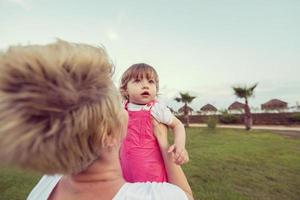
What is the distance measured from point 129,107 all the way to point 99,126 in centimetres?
158

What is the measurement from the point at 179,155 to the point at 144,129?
0.54 metres

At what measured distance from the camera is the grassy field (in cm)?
675

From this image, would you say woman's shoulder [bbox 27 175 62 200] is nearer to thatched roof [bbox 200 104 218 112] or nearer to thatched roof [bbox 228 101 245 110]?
thatched roof [bbox 200 104 218 112]

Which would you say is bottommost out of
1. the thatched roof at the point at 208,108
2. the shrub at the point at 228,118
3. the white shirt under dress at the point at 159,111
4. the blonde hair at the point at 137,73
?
the white shirt under dress at the point at 159,111

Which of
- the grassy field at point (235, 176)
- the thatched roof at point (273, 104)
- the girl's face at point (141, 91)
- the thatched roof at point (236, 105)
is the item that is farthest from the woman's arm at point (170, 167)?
the thatched roof at point (236, 105)

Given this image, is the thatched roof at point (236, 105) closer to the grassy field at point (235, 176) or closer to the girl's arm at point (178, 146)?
the grassy field at point (235, 176)

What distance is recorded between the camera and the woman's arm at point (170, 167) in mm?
1748

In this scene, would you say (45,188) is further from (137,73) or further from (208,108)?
(208,108)

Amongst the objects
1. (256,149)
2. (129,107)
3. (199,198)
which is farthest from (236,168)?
A: (129,107)

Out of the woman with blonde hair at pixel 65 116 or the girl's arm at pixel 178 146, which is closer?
the woman with blonde hair at pixel 65 116

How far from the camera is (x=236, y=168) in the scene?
898cm

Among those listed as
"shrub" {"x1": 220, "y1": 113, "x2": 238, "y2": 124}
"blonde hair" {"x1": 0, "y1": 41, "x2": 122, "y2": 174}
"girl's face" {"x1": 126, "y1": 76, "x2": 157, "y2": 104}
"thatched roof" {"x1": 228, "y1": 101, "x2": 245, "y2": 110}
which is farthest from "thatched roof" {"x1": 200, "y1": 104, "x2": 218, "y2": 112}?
"blonde hair" {"x1": 0, "y1": 41, "x2": 122, "y2": 174}

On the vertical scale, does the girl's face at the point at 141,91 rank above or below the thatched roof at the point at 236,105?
below

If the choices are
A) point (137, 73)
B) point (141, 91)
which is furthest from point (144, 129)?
point (137, 73)
